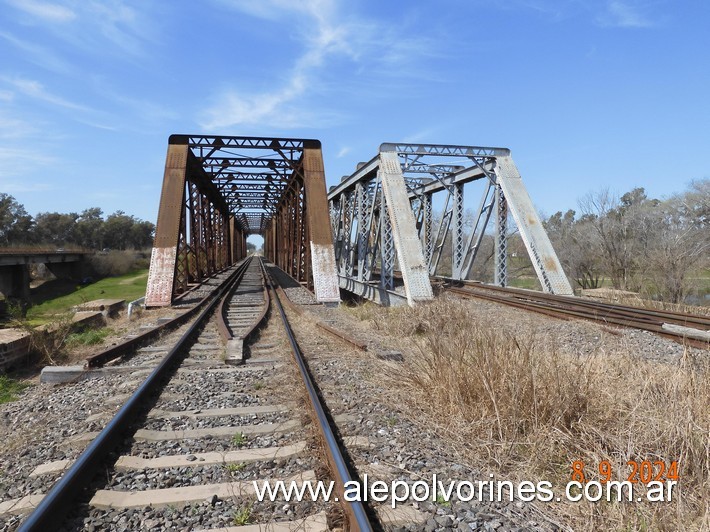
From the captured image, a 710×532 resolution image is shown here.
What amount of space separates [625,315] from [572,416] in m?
7.25

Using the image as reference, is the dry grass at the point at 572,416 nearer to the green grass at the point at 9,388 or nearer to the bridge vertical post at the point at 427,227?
the green grass at the point at 9,388

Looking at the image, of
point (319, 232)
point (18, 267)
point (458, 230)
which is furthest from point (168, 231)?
point (18, 267)

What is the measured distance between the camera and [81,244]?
8506cm

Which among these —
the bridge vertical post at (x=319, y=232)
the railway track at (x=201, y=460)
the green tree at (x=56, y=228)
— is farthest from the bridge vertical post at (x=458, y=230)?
the green tree at (x=56, y=228)

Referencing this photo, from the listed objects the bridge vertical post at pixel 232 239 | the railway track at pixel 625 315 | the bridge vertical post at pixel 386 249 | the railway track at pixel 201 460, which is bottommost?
the railway track at pixel 201 460

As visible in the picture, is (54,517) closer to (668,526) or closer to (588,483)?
(588,483)

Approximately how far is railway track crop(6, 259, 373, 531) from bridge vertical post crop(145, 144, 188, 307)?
7917mm

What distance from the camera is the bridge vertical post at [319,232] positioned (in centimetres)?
1407

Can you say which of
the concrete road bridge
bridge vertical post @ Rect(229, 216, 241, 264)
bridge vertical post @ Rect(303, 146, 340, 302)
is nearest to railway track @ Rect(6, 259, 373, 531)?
bridge vertical post @ Rect(303, 146, 340, 302)

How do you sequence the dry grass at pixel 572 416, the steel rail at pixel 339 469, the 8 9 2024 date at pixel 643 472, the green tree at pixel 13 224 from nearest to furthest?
the steel rail at pixel 339 469, the dry grass at pixel 572 416, the 8 9 2024 date at pixel 643 472, the green tree at pixel 13 224

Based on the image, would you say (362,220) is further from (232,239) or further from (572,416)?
(232,239)

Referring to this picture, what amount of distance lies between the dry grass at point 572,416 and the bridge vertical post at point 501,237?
12209 mm

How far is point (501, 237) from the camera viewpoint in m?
16.6

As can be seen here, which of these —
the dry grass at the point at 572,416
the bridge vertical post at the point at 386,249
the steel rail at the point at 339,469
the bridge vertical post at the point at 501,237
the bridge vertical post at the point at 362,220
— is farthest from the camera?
the bridge vertical post at the point at 362,220
